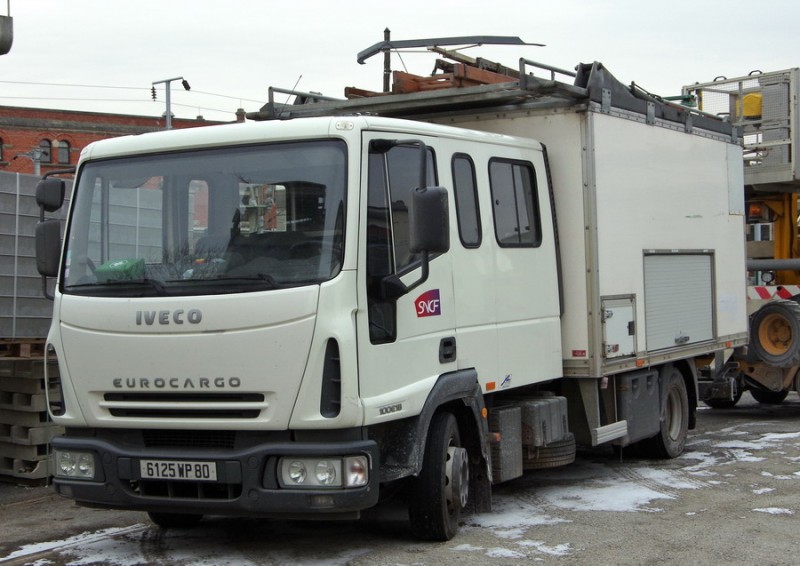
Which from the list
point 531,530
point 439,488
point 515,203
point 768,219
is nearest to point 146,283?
point 439,488

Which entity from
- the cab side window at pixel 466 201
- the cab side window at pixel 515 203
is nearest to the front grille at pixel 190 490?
the cab side window at pixel 466 201

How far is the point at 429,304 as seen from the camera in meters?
7.18

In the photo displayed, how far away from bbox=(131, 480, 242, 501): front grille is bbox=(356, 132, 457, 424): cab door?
2.99 feet

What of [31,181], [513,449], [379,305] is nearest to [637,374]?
[513,449]

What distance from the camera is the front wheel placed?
7219 mm

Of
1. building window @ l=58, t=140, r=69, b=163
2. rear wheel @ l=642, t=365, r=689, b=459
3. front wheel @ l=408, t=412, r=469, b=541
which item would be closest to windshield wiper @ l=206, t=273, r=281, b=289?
front wheel @ l=408, t=412, r=469, b=541

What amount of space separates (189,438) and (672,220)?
5487 millimetres

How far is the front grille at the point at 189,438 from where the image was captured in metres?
6.67

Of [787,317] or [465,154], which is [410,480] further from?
[787,317]

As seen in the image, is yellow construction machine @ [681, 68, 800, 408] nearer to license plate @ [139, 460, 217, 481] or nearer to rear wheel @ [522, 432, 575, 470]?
rear wheel @ [522, 432, 575, 470]

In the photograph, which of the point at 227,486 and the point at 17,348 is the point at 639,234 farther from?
the point at 17,348

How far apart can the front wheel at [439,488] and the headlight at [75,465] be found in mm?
1977

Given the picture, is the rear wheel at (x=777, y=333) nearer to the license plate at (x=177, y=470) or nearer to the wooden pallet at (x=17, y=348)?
the wooden pallet at (x=17, y=348)

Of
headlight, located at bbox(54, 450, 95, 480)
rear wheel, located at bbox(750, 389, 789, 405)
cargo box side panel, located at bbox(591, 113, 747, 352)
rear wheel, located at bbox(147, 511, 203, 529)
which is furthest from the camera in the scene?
rear wheel, located at bbox(750, 389, 789, 405)
